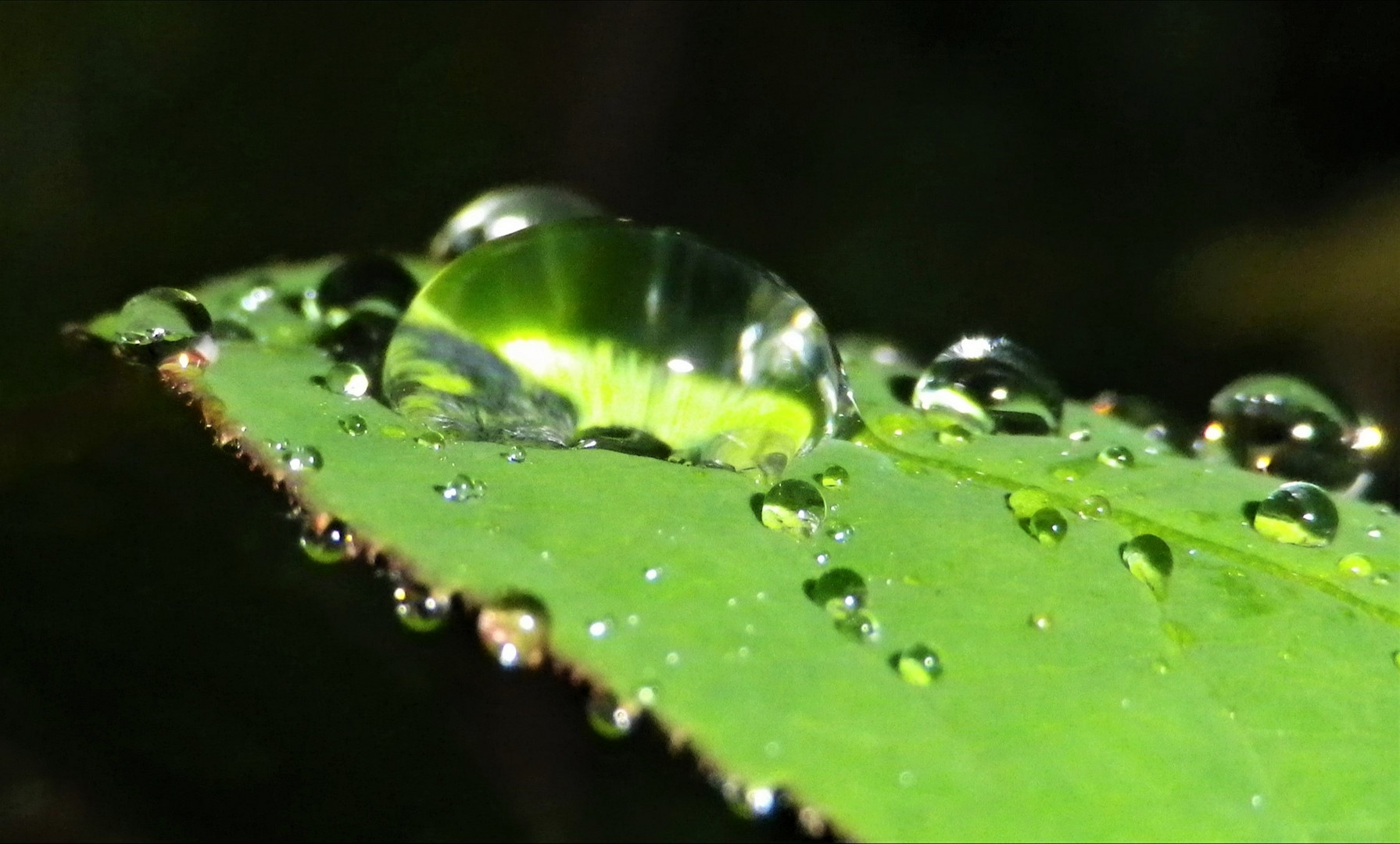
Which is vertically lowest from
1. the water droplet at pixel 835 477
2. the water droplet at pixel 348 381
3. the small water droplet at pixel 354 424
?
the water droplet at pixel 348 381

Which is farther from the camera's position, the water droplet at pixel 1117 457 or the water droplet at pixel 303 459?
the water droplet at pixel 1117 457

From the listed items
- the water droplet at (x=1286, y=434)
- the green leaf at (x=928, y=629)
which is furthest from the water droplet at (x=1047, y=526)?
Result: the water droplet at (x=1286, y=434)

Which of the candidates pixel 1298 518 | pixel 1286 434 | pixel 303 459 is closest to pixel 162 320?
pixel 303 459

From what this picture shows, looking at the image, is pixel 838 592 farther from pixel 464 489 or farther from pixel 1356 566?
pixel 1356 566

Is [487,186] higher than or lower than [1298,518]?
Answer: lower

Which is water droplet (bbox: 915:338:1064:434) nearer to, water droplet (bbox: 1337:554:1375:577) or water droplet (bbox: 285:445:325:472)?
water droplet (bbox: 1337:554:1375:577)

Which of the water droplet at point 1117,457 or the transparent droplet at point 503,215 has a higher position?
the water droplet at point 1117,457

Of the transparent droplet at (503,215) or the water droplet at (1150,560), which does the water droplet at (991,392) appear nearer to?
the water droplet at (1150,560)

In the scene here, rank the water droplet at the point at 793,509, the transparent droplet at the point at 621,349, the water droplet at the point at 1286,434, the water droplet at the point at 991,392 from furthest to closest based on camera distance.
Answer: the water droplet at the point at 1286,434 < the water droplet at the point at 991,392 < the transparent droplet at the point at 621,349 < the water droplet at the point at 793,509
